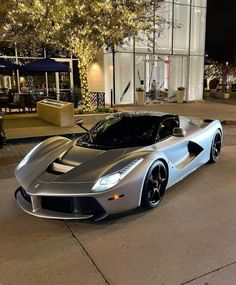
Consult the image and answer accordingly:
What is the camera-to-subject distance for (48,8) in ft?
34.8

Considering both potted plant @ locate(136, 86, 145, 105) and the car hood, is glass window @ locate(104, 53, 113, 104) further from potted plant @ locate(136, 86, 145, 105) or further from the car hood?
the car hood

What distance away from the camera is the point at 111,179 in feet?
11.7

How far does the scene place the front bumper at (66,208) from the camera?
136 inches

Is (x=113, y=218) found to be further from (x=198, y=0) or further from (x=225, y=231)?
A: (x=198, y=0)

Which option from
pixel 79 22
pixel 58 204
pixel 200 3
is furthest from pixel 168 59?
pixel 58 204

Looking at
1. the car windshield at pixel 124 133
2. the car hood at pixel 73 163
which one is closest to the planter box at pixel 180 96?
the car windshield at pixel 124 133

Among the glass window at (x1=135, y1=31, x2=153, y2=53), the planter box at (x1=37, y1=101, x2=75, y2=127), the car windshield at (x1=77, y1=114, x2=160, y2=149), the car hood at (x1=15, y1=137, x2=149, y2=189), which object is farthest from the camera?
the glass window at (x1=135, y1=31, x2=153, y2=53)

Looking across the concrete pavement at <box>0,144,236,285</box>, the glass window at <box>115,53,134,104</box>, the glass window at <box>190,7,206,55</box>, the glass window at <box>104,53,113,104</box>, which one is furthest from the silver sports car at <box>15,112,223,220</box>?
the glass window at <box>190,7,206,55</box>

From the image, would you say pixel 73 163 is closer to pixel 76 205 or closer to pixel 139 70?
pixel 76 205

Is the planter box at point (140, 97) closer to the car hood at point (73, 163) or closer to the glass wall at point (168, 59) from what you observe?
the glass wall at point (168, 59)

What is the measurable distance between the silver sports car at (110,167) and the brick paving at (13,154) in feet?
5.01

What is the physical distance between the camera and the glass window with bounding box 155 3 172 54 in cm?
1928

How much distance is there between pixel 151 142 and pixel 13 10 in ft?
28.6

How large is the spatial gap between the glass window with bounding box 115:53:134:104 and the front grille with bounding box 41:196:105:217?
1575 centimetres
